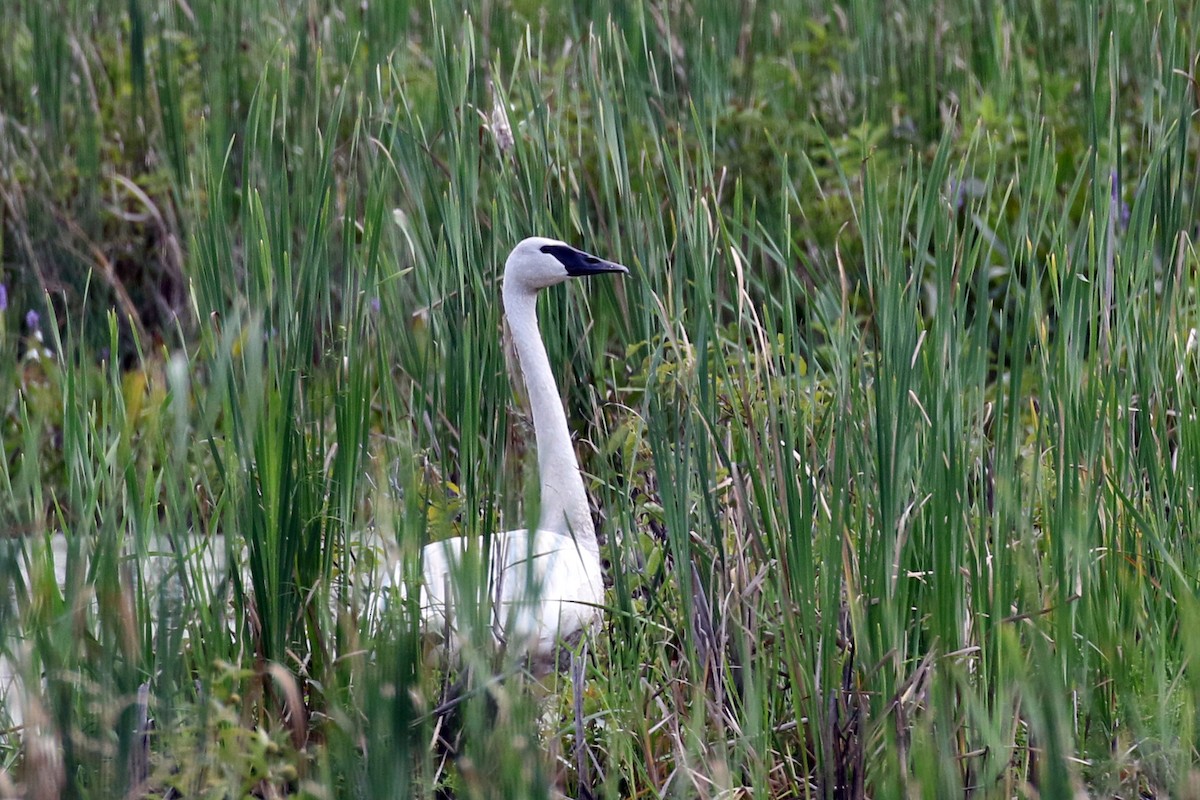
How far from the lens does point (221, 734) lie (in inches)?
61.5

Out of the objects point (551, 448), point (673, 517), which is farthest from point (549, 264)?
point (673, 517)

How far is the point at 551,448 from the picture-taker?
2.43 metres

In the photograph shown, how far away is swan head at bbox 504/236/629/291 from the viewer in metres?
2.37

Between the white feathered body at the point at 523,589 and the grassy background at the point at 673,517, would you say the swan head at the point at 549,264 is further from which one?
the white feathered body at the point at 523,589

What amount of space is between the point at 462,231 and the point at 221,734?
0.76 meters

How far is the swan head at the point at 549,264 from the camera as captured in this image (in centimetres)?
237

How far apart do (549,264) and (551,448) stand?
297 millimetres

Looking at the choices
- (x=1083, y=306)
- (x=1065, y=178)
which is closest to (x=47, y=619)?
(x=1083, y=306)

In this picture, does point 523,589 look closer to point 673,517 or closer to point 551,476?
point 673,517

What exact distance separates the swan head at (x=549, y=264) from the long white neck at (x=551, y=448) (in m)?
0.04

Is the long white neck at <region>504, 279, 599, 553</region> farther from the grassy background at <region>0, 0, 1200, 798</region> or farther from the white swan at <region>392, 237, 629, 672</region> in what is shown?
the grassy background at <region>0, 0, 1200, 798</region>

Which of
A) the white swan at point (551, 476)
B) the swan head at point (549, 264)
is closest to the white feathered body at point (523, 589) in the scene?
the white swan at point (551, 476)

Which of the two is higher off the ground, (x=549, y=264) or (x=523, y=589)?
(x=549, y=264)

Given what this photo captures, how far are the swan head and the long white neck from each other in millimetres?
38
